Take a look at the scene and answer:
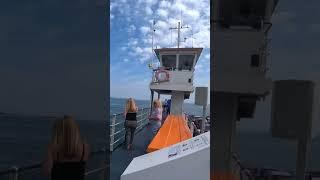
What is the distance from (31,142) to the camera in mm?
1229

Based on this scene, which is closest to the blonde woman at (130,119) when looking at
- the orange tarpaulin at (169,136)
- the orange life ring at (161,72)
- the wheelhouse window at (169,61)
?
the orange tarpaulin at (169,136)

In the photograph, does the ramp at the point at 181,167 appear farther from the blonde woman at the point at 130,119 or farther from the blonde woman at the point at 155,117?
the blonde woman at the point at 155,117

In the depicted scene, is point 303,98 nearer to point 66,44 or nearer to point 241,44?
point 241,44

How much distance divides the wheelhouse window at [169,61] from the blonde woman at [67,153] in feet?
35.0

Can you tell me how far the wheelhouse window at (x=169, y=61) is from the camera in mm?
12357

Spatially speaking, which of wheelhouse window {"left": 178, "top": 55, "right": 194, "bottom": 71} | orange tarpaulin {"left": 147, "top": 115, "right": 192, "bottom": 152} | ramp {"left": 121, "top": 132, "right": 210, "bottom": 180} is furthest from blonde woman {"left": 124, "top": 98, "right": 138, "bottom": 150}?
wheelhouse window {"left": 178, "top": 55, "right": 194, "bottom": 71}

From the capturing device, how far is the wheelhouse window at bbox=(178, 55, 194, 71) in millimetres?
12180

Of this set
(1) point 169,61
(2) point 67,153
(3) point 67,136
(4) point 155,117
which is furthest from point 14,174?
(1) point 169,61

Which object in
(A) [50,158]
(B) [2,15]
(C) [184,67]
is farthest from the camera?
(C) [184,67]

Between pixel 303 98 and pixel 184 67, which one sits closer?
pixel 303 98

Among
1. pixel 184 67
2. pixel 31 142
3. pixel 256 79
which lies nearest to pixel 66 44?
pixel 31 142

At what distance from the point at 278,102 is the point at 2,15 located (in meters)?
0.64

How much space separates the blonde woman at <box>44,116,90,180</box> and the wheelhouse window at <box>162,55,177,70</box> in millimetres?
10681

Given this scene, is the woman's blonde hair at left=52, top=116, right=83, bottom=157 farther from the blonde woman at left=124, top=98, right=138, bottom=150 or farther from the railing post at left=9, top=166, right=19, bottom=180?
the blonde woman at left=124, top=98, right=138, bottom=150
